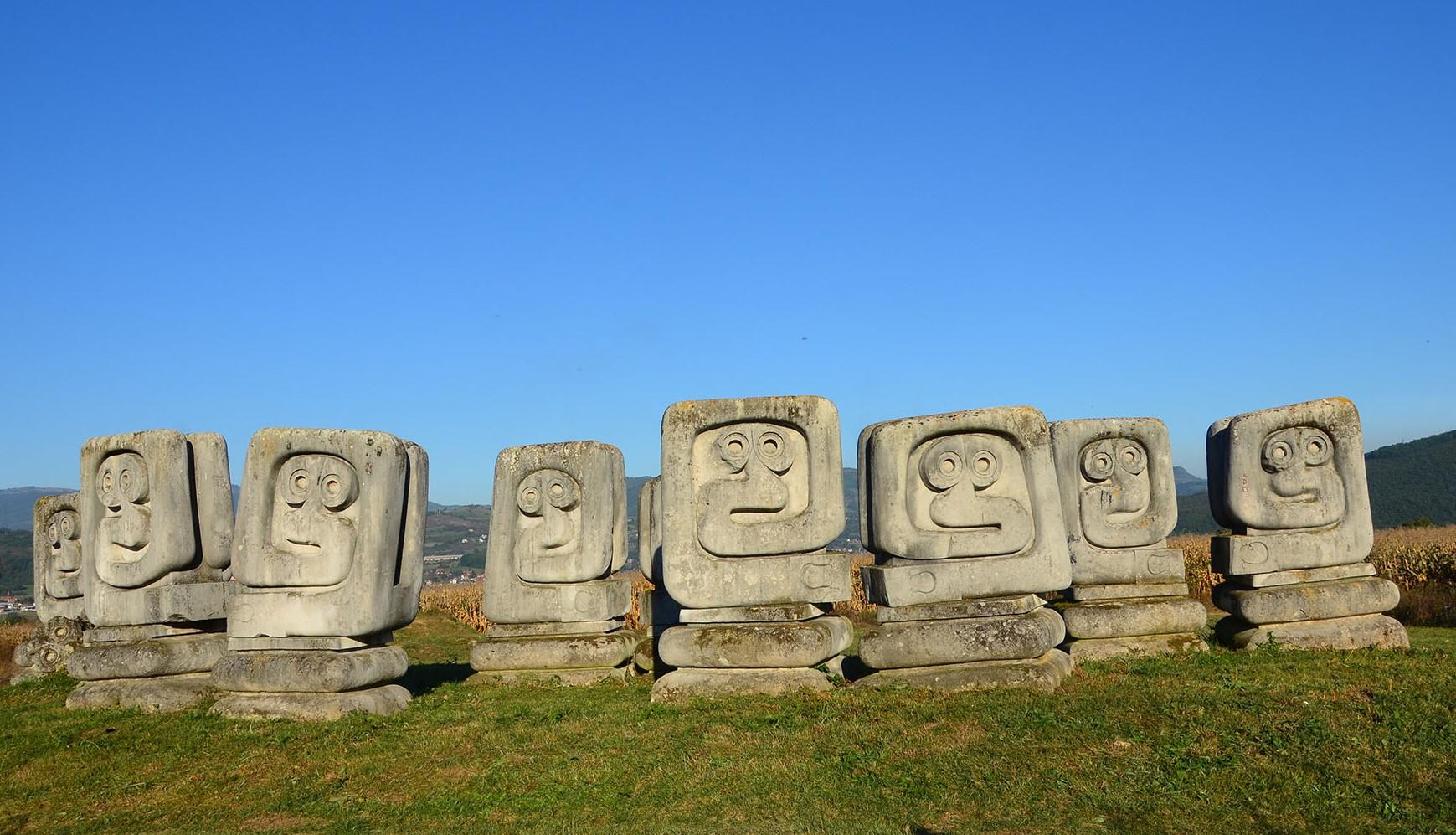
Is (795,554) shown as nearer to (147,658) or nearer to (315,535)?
(315,535)

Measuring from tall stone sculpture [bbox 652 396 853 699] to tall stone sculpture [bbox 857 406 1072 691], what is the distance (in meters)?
0.46

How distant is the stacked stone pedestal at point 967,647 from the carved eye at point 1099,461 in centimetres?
285

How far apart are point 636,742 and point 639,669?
445cm

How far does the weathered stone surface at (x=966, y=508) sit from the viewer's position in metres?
9.62

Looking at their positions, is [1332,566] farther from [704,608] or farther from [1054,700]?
[704,608]

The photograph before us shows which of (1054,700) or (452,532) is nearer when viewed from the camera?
(1054,700)

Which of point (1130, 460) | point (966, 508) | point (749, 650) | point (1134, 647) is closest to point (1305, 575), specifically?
point (1134, 647)

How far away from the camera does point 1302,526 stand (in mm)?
11500

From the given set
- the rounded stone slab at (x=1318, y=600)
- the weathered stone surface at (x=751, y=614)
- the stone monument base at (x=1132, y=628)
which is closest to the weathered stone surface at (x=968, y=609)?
the weathered stone surface at (x=751, y=614)

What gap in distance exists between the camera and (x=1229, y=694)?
8453mm

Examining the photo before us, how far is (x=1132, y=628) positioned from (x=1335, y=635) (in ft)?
6.59

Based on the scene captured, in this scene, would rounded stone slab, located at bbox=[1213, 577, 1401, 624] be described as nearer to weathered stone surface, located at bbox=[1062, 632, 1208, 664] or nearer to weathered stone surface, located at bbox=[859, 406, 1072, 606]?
weathered stone surface, located at bbox=[1062, 632, 1208, 664]

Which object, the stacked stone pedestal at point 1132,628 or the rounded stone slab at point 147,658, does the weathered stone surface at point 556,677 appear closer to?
the rounded stone slab at point 147,658

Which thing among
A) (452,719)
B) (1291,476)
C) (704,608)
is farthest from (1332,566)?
(452,719)
